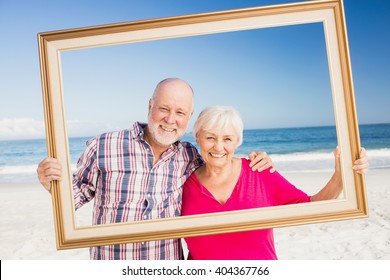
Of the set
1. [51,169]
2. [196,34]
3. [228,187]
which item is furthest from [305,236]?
[51,169]

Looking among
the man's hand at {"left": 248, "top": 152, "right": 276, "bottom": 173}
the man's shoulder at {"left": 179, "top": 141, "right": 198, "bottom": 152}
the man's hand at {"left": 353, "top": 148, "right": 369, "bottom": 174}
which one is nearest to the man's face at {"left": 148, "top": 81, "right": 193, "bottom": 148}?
the man's shoulder at {"left": 179, "top": 141, "right": 198, "bottom": 152}

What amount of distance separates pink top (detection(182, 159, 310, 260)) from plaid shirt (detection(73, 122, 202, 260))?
9cm

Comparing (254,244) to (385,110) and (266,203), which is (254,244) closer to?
(266,203)

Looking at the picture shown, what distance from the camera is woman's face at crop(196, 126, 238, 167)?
6.75 ft

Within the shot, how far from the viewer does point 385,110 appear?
2934 millimetres

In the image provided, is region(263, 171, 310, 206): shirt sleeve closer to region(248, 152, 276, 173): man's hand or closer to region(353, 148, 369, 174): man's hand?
region(248, 152, 276, 173): man's hand

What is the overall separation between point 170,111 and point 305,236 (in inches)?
124

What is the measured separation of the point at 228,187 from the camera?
214 cm

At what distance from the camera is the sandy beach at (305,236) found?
413cm

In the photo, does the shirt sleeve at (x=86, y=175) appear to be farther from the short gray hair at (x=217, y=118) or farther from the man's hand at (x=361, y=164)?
the man's hand at (x=361, y=164)

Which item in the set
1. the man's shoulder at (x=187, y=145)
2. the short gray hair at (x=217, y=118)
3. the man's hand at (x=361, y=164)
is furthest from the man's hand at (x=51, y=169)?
the man's hand at (x=361, y=164)

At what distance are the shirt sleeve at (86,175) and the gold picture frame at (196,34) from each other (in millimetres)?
71

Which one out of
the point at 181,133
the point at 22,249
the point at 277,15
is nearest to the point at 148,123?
the point at 181,133

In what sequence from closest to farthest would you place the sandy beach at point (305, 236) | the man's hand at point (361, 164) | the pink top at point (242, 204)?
the man's hand at point (361, 164) < the pink top at point (242, 204) < the sandy beach at point (305, 236)
